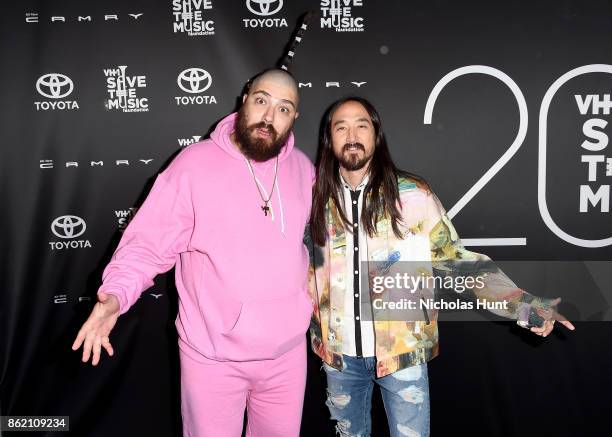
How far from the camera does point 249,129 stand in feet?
5.63

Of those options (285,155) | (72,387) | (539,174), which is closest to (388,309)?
(285,155)

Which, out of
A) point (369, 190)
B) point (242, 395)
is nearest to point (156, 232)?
point (242, 395)

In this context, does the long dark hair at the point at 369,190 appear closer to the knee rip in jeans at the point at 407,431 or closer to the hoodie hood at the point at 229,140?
the hoodie hood at the point at 229,140

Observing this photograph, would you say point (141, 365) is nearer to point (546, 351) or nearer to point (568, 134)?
point (546, 351)

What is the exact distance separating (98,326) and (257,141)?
29.5 inches

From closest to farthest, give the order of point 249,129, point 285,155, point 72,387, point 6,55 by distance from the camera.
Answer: point 249,129
point 285,155
point 6,55
point 72,387

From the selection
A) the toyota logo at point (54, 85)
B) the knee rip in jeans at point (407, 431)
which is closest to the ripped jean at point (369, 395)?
the knee rip in jeans at point (407, 431)

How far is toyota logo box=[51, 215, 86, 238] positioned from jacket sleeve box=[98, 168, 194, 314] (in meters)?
0.85

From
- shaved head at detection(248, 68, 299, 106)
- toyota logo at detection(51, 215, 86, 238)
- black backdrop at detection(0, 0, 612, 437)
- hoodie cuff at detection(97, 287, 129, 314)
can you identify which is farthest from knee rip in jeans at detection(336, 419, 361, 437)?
toyota logo at detection(51, 215, 86, 238)

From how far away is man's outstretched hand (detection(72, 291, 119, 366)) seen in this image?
145 centimetres

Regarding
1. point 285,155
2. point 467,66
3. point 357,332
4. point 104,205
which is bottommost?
point 357,332

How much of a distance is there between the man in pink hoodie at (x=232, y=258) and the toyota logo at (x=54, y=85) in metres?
0.95

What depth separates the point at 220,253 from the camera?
1669 millimetres

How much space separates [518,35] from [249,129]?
1.43 m
